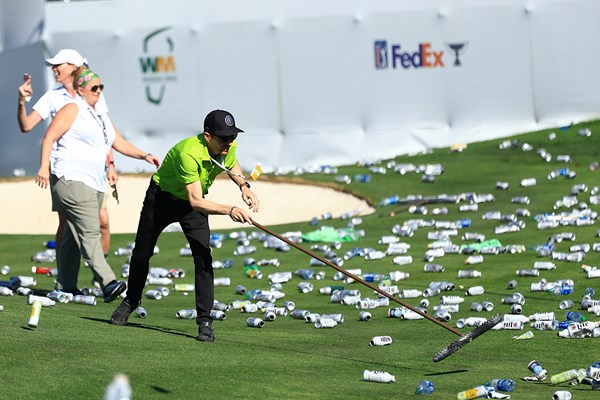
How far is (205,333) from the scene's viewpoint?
28.3 ft

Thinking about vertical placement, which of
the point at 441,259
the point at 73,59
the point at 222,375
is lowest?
the point at 222,375

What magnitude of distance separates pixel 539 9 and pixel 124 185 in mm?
7707

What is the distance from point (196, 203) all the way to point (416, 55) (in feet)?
44.9

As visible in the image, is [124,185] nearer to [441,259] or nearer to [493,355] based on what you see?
[441,259]

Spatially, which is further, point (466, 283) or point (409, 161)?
point (409, 161)

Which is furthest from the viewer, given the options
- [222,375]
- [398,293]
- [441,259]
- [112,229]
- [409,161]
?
[409,161]

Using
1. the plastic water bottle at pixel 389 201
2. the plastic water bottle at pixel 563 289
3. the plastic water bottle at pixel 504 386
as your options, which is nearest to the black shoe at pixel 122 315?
the plastic water bottle at pixel 504 386

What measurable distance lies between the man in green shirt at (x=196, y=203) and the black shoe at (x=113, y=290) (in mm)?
895

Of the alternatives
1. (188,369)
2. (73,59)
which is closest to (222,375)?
(188,369)

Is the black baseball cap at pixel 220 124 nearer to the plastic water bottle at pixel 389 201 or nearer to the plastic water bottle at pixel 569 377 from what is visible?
the plastic water bottle at pixel 569 377

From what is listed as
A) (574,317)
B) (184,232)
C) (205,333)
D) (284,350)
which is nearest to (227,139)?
(184,232)

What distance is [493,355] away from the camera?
8.42 m

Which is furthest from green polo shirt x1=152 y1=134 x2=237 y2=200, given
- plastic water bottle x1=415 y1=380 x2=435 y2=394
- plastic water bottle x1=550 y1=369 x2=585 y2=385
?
plastic water bottle x1=550 y1=369 x2=585 y2=385

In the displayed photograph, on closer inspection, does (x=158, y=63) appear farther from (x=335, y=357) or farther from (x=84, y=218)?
(x=335, y=357)
